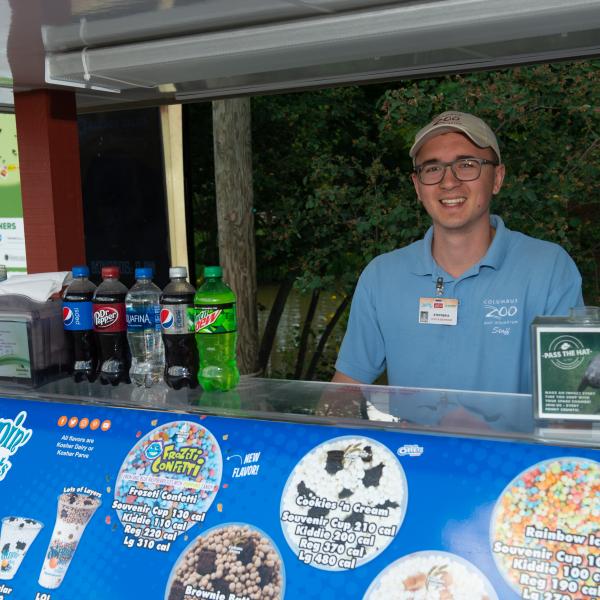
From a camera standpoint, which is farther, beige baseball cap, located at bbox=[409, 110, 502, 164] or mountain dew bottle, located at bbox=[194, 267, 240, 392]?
beige baseball cap, located at bbox=[409, 110, 502, 164]

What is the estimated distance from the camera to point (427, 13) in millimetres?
1867

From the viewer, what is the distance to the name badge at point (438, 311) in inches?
98.7

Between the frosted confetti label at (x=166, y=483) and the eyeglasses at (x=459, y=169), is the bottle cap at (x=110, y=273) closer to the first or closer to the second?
the frosted confetti label at (x=166, y=483)

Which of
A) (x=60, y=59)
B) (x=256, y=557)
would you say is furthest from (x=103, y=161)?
(x=256, y=557)

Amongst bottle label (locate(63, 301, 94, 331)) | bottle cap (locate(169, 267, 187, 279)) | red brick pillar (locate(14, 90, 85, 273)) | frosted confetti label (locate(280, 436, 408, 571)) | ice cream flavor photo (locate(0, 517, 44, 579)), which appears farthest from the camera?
red brick pillar (locate(14, 90, 85, 273))

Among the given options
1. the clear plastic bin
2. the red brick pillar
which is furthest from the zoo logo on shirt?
the red brick pillar

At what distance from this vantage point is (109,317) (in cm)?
224

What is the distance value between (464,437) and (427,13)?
108cm

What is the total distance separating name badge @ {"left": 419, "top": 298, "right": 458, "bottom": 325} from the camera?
8.23 feet

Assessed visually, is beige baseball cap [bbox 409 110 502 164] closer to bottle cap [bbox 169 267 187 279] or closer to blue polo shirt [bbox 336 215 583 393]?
blue polo shirt [bbox 336 215 583 393]

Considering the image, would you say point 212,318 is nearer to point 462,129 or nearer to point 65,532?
point 65,532

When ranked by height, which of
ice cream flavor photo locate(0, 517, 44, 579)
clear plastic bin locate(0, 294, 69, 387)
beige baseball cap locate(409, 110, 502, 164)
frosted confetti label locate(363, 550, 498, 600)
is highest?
beige baseball cap locate(409, 110, 502, 164)

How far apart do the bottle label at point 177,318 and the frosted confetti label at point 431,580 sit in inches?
37.1

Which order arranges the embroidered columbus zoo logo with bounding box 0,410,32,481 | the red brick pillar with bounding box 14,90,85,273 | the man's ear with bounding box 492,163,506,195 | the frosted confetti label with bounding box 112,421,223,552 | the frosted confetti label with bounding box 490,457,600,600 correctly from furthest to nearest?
the red brick pillar with bounding box 14,90,85,273, the man's ear with bounding box 492,163,506,195, the embroidered columbus zoo logo with bounding box 0,410,32,481, the frosted confetti label with bounding box 112,421,223,552, the frosted confetti label with bounding box 490,457,600,600
